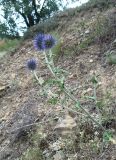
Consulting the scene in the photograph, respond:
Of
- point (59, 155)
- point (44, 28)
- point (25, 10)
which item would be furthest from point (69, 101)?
point (25, 10)

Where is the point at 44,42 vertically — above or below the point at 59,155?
above

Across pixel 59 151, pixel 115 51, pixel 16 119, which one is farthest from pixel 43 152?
pixel 115 51

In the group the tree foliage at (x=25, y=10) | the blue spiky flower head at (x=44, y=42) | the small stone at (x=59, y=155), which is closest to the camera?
the blue spiky flower head at (x=44, y=42)

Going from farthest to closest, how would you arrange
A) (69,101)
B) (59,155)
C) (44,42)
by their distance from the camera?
(69,101) → (59,155) → (44,42)

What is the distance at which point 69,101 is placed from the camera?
605 centimetres

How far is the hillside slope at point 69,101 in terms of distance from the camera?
16.9 feet

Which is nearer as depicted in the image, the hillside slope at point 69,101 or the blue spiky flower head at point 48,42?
the blue spiky flower head at point 48,42

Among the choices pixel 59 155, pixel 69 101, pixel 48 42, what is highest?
pixel 48 42

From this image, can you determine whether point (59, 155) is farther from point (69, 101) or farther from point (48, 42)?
point (48, 42)

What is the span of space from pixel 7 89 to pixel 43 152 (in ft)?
8.86

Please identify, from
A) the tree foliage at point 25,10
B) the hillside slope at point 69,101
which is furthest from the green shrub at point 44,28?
the tree foliage at point 25,10

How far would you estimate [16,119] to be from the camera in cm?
636

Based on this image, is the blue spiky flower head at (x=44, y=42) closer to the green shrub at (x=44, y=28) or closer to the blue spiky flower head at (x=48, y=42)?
the blue spiky flower head at (x=48, y=42)

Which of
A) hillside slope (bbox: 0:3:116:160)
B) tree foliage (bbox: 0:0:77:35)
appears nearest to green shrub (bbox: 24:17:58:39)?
hillside slope (bbox: 0:3:116:160)
